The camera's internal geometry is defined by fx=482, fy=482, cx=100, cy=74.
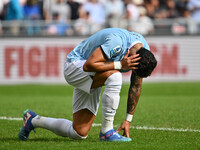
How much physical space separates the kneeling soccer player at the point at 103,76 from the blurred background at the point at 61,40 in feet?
38.3

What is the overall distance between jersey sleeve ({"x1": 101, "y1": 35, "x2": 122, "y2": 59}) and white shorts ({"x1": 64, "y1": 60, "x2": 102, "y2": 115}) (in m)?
0.39

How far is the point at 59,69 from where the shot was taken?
61.6ft

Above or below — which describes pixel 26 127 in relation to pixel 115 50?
below

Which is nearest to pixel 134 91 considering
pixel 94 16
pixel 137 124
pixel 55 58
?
pixel 137 124

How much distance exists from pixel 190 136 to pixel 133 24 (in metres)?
12.1

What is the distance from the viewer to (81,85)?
6426 millimetres

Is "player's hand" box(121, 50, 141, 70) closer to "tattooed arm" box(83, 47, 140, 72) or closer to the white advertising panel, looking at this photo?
"tattooed arm" box(83, 47, 140, 72)

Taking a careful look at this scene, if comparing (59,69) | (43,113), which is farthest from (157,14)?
(43,113)

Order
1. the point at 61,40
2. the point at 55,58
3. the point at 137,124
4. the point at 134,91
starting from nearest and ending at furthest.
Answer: the point at 134,91, the point at 137,124, the point at 55,58, the point at 61,40

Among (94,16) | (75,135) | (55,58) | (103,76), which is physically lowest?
(55,58)

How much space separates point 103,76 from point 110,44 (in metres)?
0.42

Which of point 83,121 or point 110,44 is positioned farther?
point 83,121

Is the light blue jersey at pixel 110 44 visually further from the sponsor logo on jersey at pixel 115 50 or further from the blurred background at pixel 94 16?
the blurred background at pixel 94 16

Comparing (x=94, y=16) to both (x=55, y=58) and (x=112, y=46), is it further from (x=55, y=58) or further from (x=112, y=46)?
(x=112, y=46)
